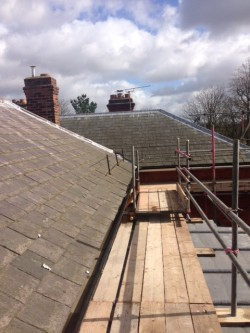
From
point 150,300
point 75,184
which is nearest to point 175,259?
point 150,300

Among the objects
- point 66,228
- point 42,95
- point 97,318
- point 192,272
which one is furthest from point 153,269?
point 42,95

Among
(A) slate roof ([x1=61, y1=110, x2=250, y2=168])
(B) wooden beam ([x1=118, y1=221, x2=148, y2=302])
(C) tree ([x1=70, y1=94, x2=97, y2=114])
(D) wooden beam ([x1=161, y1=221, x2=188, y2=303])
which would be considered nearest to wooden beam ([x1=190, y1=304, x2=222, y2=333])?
(D) wooden beam ([x1=161, y1=221, x2=188, y2=303])

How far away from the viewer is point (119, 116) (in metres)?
15.5

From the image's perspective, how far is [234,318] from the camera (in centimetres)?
387

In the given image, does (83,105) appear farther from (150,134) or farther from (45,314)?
(45,314)

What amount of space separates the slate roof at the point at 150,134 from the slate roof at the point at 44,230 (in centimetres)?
711

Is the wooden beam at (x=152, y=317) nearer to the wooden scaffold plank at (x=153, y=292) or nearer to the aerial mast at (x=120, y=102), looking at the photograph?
the wooden scaffold plank at (x=153, y=292)

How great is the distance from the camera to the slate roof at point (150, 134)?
41.5 ft

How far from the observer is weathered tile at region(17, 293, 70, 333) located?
1.80 meters

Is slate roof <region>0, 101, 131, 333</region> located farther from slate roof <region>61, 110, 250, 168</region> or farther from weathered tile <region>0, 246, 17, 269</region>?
slate roof <region>61, 110, 250, 168</region>

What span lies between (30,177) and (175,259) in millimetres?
2584

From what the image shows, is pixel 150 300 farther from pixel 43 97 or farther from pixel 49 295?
pixel 43 97

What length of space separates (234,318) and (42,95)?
948 cm

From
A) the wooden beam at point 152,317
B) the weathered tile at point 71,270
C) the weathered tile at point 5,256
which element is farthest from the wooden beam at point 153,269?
the weathered tile at point 5,256
